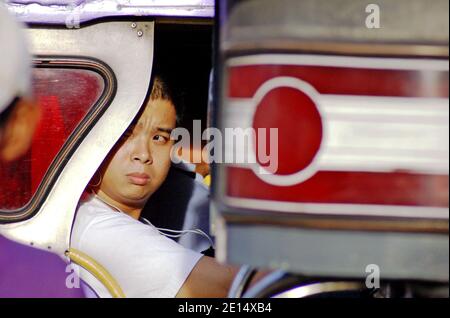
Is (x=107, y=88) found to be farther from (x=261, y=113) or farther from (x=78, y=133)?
(x=261, y=113)

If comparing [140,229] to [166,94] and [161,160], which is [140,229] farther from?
[166,94]

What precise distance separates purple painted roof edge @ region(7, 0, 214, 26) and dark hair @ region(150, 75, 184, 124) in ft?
0.54

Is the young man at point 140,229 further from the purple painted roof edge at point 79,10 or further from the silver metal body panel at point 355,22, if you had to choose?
the silver metal body panel at point 355,22

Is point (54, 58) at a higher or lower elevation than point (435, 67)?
higher

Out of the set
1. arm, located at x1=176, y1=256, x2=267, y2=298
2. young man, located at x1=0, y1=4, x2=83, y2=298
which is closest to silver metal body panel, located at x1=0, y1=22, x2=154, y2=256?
young man, located at x1=0, y1=4, x2=83, y2=298

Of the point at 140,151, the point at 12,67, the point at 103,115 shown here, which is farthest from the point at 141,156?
the point at 12,67

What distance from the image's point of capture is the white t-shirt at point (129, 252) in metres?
1.66

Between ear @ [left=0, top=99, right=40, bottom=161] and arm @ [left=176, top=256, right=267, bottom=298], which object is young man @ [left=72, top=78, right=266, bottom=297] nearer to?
arm @ [left=176, top=256, right=267, bottom=298]

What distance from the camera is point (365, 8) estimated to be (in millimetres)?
1114

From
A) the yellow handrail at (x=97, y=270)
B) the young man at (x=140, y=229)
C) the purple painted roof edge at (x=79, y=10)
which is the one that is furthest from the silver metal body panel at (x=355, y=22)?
the yellow handrail at (x=97, y=270)

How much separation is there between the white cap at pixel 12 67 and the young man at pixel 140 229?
19.2 inches

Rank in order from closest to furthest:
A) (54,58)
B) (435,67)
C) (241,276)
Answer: (435,67) < (241,276) < (54,58)
